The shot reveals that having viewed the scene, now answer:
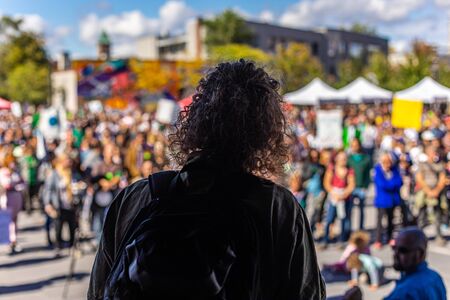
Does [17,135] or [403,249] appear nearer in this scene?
[403,249]

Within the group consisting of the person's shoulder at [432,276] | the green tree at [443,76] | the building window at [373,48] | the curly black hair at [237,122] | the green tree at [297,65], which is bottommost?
the person's shoulder at [432,276]

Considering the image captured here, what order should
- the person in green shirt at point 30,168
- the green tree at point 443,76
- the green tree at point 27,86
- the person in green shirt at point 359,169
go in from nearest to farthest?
1. the person in green shirt at point 359,169
2. the person in green shirt at point 30,168
3. the green tree at point 443,76
4. the green tree at point 27,86

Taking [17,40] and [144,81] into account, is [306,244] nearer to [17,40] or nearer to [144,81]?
[144,81]

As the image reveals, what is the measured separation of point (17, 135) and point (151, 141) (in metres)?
4.72

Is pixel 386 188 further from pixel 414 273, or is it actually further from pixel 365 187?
pixel 414 273

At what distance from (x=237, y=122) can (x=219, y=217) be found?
0.93 ft

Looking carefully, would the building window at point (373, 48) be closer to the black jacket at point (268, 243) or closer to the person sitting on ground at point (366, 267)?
the person sitting on ground at point (366, 267)

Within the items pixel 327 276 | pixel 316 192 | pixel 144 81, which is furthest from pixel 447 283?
pixel 144 81

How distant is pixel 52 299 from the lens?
6555 mm

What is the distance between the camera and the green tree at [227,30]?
6494 centimetres

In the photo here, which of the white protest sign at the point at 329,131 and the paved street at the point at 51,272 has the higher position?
the white protest sign at the point at 329,131

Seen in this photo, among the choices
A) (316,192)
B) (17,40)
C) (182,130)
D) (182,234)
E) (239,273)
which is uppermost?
(17,40)

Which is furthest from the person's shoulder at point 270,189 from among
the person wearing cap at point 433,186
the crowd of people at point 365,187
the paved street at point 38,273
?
the person wearing cap at point 433,186

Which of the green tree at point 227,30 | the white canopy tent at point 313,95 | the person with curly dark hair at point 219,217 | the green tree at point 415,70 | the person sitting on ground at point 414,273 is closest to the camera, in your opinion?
the person with curly dark hair at point 219,217
